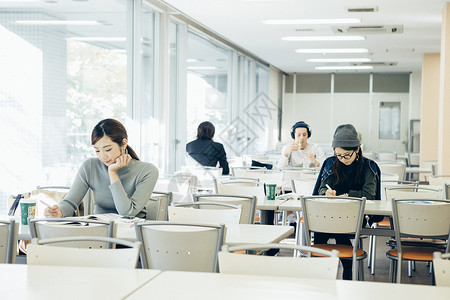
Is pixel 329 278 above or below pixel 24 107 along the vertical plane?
below

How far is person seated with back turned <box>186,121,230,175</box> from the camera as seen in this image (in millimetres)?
7699

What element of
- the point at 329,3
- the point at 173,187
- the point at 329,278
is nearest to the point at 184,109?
the point at 329,3

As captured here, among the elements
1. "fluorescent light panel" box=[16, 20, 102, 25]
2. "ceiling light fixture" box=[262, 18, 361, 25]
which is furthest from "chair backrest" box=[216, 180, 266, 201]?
"ceiling light fixture" box=[262, 18, 361, 25]

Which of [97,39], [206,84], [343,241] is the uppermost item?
[97,39]

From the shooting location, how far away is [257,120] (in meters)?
15.3

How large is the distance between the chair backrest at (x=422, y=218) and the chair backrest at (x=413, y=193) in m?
0.61

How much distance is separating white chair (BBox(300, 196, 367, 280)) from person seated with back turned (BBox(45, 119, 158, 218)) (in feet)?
3.49

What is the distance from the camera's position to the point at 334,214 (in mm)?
4012

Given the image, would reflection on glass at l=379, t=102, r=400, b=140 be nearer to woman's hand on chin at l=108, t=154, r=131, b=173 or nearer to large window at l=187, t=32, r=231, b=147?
large window at l=187, t=32, r=231, b=147

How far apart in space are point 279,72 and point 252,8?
9560mm

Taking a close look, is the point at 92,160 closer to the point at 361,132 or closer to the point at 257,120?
the point at 257,120

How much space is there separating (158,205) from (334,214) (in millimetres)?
1169

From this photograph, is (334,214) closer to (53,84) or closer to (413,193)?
(413,193)

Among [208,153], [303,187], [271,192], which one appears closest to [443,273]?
[271,192]
